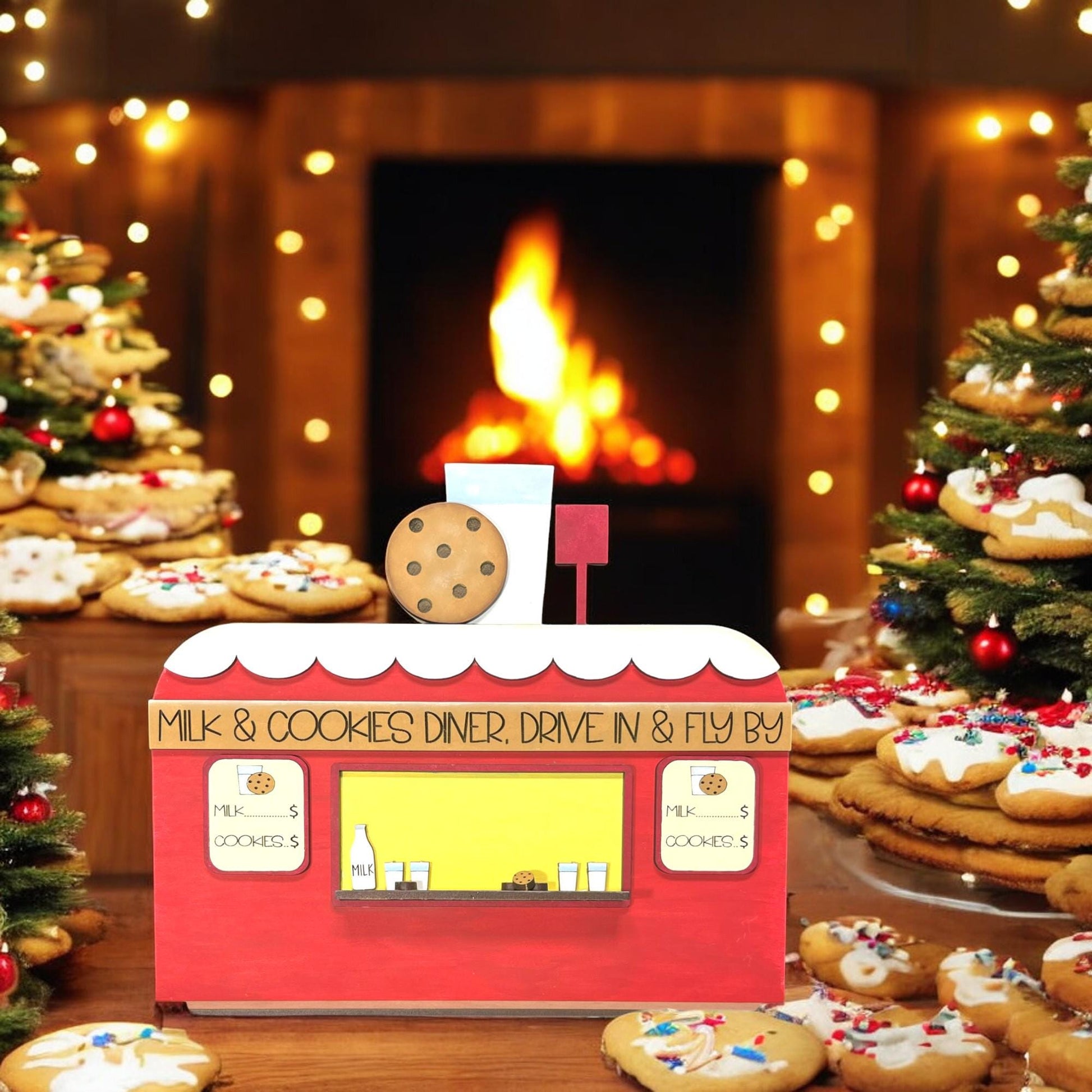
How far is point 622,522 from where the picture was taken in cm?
595

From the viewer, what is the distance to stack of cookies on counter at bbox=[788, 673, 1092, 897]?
3260 mm

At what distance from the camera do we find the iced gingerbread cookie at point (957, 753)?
338 cm

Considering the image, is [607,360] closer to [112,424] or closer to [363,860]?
[112,424]

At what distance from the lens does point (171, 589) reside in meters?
4.03

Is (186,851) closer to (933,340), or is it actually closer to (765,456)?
(765,456)

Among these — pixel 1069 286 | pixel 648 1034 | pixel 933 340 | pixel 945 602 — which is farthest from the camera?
pixel 933 340

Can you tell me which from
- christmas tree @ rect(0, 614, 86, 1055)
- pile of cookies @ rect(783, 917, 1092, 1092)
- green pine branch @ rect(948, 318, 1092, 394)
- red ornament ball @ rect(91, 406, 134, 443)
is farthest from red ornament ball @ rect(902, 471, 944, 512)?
christmas tree @ rect(0, 614, 86, 1055)

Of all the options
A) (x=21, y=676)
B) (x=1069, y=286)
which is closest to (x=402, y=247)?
(x=21, y=676)

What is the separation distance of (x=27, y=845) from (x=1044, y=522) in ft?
7.37

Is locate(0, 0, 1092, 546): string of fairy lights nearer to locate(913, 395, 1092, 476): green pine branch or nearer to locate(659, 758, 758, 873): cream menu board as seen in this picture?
locate(913, 395, 1092, 476): green pine branch

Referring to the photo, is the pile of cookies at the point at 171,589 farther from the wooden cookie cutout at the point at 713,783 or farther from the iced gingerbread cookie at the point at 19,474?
the wooden cookie cutout at the point at 713,783

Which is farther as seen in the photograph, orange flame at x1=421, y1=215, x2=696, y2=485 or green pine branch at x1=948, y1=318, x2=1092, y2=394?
orange flame at x1=421, y1=215, x2=696, y2=485

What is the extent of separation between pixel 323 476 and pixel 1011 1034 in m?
3.55

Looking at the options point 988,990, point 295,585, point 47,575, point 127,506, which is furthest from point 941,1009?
point 127,506
